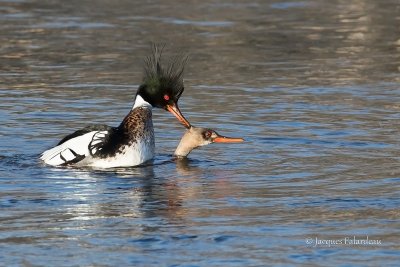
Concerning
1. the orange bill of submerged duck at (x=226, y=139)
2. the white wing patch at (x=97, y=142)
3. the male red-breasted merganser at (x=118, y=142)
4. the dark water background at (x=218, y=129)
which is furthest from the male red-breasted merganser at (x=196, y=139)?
the white wing patch at (x=97, y=142)

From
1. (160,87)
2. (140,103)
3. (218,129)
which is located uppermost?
(160,87)

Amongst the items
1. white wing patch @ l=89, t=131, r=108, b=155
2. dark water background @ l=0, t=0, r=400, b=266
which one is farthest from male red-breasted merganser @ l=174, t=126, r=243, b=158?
white wing patch @ l=89, t=131, r=108, b=155

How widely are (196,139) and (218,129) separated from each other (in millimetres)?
1281

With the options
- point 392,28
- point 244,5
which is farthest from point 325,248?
point 244,5

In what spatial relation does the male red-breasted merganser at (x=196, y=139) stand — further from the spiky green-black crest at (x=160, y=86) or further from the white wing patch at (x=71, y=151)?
the white wing patch at (x=71, y=151)

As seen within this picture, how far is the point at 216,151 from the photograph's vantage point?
549 inches

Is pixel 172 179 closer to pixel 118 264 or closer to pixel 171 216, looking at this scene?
pixel 171 216

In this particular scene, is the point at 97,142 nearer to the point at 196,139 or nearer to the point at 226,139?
the point at 196,139

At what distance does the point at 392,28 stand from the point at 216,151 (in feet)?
31.3

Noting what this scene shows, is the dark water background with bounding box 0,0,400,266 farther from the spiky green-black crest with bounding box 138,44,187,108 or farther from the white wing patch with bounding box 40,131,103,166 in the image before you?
the spiky green-black crest with bounding box 138,44,187,108

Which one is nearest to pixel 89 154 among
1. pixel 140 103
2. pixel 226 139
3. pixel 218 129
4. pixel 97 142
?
pixel 97 142

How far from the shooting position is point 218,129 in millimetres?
14648

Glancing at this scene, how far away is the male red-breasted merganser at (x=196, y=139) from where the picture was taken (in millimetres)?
13320

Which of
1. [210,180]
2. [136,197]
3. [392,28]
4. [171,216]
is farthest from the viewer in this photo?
[392,28]
